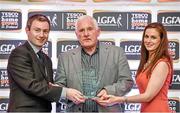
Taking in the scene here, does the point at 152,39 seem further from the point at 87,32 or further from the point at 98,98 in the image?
the point at 98,98

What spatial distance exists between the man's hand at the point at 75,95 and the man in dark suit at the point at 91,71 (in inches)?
2.5

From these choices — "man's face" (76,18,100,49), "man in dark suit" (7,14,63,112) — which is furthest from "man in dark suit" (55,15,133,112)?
"man in dark suit" (7,14,63,112)

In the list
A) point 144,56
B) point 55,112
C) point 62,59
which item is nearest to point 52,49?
point 55,112

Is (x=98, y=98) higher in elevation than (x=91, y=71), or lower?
lower

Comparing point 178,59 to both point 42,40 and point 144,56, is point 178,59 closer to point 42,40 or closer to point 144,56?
point 144,56

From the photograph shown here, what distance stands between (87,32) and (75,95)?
0.47 meters

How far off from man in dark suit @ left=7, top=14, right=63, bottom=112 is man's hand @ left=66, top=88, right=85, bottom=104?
0.20ft

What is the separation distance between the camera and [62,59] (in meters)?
2.68

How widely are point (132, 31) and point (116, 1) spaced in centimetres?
33

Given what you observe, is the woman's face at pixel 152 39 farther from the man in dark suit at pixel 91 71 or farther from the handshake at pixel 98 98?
the handshake at pixel 98 98

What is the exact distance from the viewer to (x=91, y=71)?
8.64ft

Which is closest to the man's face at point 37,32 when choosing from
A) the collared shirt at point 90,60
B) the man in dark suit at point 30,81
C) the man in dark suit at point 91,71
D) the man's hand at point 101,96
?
the man in dark suit at point 30,81

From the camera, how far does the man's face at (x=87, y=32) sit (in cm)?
263

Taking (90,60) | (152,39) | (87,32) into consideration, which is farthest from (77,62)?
(152,39)
